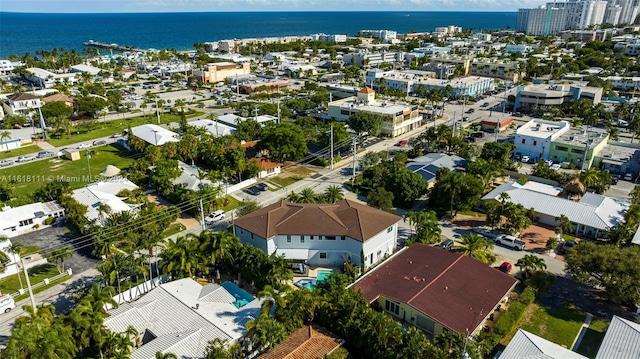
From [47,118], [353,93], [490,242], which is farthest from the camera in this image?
[353,93]

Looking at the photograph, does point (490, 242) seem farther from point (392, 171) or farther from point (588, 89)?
point (588, 89)

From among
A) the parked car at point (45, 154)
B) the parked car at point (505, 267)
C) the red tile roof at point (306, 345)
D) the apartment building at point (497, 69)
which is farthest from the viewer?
the apartment building at point (497, 69)

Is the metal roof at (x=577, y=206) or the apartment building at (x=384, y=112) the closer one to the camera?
the metal roof at (x=577, y=206)

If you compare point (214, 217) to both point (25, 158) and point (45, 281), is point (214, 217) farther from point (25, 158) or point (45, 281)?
point (25, 158)

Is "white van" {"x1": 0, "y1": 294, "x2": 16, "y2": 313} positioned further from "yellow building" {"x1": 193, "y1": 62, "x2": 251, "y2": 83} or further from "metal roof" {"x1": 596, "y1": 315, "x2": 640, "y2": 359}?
"yellow building" {"x1": 193, "y1": 62, "x2": 251, "y2": 83}

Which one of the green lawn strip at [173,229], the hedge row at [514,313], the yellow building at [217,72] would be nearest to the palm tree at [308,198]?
the green lawn strip at [173,229]

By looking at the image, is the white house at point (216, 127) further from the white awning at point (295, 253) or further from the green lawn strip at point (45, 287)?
the green lawn strip at point (45, 287)

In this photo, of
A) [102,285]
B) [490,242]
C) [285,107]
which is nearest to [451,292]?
[490,242]
